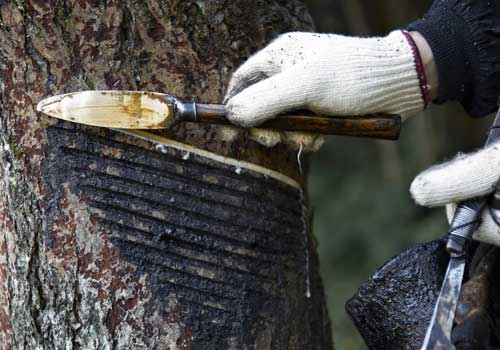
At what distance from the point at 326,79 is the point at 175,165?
0.39 m

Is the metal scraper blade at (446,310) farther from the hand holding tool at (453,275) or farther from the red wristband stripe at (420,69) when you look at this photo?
the red wristband stripe at (420,69)

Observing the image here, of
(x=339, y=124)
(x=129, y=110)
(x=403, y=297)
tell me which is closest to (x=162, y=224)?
(x=129, y=110)

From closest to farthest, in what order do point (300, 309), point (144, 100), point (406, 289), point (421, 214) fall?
point (144, 100), point (406, 289), point (300, 309), point (421, 214)

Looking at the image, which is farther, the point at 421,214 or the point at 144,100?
the point at 421,214

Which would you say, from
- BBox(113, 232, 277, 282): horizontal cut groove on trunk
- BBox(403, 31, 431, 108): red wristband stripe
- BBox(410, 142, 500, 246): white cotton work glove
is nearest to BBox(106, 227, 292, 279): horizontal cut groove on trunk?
BBox(113, 232, 277, 282): horizontal cut groove on trunk

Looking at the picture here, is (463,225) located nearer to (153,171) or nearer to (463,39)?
(463,39)

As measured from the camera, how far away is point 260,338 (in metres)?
1.83

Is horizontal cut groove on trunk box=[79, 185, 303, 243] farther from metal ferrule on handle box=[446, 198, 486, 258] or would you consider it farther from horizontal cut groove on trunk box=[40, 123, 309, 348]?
metal ferrule on handle box=[446, 198, 486, 258]

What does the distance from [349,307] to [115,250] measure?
1.90 ft

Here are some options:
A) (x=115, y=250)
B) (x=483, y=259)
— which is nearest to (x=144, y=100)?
(x=115, y=250)

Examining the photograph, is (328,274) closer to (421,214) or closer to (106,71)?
(421,214)

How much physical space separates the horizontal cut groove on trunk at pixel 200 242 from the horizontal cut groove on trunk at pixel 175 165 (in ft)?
0.41

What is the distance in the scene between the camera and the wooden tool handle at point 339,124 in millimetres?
1698

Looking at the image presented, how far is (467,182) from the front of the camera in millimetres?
1603
